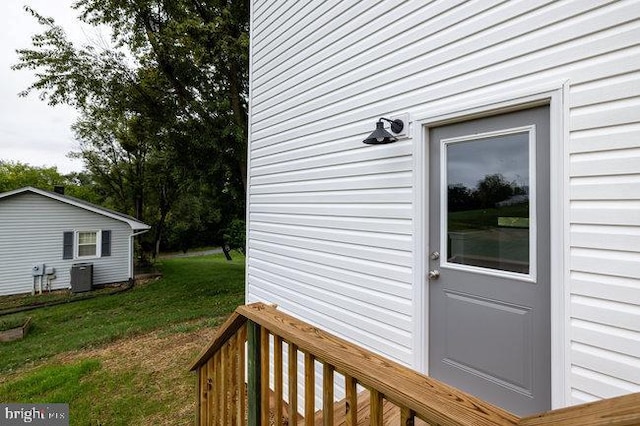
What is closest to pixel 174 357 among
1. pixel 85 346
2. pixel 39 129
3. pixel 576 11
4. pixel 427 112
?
pixel 85 346

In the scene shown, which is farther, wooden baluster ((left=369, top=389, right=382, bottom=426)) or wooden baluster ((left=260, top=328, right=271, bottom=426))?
wooden baluster ((left=260, top=328, right=271, bottom=426))

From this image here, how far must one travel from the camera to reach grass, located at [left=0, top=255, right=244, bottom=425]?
12.5 feet

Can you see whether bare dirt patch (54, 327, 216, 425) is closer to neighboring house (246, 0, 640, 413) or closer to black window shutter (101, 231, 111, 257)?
neighboring house (246, 0, 640, 413)

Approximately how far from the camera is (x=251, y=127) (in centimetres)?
460

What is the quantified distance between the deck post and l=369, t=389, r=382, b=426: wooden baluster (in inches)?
29.4

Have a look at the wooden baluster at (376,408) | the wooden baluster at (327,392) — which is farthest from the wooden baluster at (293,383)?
the wooden baluster at (376,408)

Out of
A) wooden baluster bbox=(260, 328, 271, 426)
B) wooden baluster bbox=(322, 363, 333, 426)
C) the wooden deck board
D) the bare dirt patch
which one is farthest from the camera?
the bare dirt patch

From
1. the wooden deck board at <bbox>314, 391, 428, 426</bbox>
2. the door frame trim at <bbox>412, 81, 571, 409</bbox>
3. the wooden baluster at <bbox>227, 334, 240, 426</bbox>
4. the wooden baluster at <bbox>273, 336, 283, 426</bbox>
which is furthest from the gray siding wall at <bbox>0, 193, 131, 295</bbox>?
the door frame trim at <bbox>412, 81, 571, 409</bbox>

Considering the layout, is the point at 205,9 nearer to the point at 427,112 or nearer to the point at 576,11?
the point at 427,112

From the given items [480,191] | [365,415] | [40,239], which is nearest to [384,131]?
[480,191]

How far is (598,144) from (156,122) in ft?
33.0

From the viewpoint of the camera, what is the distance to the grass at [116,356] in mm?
3809

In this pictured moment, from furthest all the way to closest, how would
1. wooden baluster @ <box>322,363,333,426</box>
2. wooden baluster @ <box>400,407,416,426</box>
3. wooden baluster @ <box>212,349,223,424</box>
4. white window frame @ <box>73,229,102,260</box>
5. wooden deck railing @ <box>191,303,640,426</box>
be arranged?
1. white window frame @ <box>73,229,102,260</box>
2. wooden baluster @ <box>212,349,223,424</box>
3. wooden baluster @ <box>322,363,333,426</box>
4. wooden baluster @ <box>400,407,416,426</box>
5. wooden deck railing @ <box>191,303,640,426</box>

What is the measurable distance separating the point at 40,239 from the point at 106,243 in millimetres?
2076
